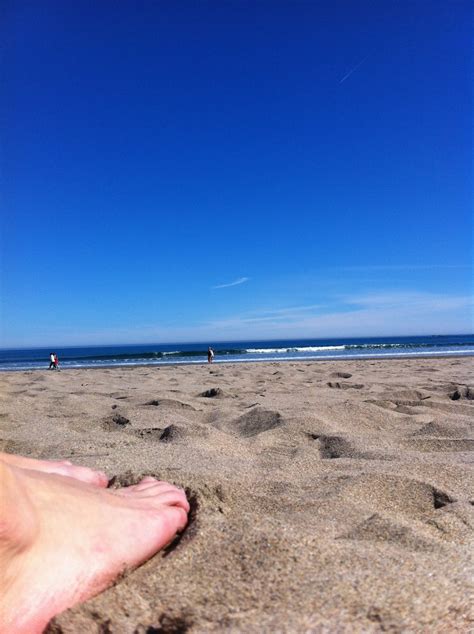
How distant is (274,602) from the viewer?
2.95 ft

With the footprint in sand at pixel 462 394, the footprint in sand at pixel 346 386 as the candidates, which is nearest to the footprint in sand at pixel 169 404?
the footprint in sand at pixel 346 386

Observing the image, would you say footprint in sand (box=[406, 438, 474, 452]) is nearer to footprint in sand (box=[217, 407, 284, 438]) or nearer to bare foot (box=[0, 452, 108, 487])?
footprint in sand (box=[217, 407, 284, 438])

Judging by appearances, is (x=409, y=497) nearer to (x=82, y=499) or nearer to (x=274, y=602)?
(x=274, y=602)

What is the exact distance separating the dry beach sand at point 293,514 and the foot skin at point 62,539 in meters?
0.05

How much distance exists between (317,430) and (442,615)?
1.77 m

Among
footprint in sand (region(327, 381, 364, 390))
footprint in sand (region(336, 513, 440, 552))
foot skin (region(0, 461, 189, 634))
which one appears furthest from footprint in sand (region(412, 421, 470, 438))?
footprint in sand (region(327, 381, 364, 390))

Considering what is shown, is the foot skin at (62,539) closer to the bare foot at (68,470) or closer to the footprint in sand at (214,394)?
the bare foot at (68,470)

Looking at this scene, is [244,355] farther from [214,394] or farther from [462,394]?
[462,394]

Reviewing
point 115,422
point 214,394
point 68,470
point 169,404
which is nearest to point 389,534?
point 68,470

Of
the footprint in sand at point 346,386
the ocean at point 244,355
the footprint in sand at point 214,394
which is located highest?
the ocean at point 244,355

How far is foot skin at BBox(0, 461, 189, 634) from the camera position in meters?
0.96

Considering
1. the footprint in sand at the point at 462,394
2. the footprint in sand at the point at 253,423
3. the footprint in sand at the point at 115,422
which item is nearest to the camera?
the footprint in sand at the point at 253,423

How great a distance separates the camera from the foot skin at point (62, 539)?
3.16ft

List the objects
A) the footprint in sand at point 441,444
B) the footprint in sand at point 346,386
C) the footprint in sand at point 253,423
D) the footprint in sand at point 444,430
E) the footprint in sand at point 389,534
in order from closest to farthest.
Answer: the footprint in sand at point 389,534 < the footprint in sand at point 441,444 < the footprint in sand at point 444,430 < the footprint in sand at point 253,423 < the footprint in sand at point 346,386
